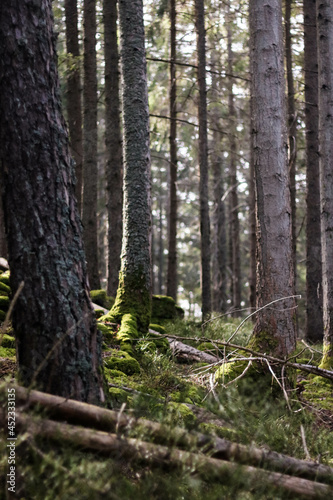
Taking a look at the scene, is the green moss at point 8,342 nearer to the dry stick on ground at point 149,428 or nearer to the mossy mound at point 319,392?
the dry stick on ground at point 149,428

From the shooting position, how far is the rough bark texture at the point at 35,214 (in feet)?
10.9

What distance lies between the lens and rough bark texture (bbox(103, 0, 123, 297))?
479 inches

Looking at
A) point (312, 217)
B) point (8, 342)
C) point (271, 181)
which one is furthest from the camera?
point (312, 217)

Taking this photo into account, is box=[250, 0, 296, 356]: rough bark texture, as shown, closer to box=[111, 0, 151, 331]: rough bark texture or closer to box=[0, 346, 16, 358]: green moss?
box=[111, 0, 151, 331]: rough bark texture

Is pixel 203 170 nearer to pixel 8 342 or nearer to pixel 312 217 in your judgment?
pixel 312 217

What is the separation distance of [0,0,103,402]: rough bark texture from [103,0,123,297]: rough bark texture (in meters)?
8.68

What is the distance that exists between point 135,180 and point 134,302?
1950mm

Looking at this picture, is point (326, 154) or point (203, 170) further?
point (203, 170)

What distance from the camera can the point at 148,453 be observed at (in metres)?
2.62

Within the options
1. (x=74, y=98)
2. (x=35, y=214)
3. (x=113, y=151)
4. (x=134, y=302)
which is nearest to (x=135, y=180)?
(x=134, y=302)

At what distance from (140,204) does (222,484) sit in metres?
5.23

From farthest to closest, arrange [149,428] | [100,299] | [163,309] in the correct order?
[163,309]
[100,299]
[149,428]

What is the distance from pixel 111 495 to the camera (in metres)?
2.32

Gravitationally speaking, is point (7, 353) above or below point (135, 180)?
below
